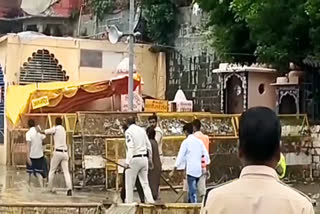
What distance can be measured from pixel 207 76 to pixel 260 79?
2.00 metres

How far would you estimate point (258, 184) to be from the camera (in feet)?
10.4

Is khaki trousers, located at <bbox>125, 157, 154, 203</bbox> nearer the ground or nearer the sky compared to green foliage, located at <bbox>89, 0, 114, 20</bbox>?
nearer the ground

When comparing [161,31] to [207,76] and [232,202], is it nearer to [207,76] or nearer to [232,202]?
[207,76]

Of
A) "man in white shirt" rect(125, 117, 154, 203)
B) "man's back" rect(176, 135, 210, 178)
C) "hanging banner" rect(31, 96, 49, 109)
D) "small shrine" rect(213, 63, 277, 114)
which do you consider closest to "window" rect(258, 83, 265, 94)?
"small shrine" rect(213, 63, 277, 114)

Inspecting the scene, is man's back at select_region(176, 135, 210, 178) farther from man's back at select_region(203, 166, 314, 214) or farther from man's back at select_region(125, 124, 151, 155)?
man's back at select_region(203, 166, 314, 214)

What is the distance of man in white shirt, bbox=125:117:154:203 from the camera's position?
1299 cm

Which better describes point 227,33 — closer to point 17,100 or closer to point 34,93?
point 34,93

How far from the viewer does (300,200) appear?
3.15 meters

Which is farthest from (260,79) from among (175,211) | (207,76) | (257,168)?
(257,168)

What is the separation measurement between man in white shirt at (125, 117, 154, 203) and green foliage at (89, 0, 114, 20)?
17767 millimetres

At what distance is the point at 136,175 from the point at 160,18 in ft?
51.4

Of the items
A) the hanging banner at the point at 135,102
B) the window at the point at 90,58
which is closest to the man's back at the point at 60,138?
the hanging banner at the point at 135,102

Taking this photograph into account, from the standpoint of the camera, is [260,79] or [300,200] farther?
[260,79]

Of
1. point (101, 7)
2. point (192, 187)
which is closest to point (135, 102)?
point (101, 7)
